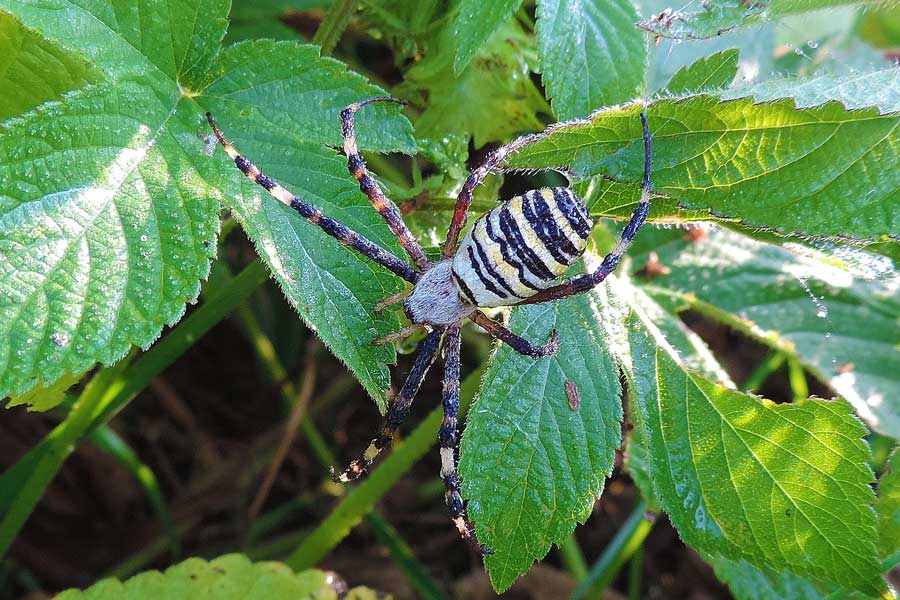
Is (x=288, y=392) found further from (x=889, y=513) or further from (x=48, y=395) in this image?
(x=889, y=513)

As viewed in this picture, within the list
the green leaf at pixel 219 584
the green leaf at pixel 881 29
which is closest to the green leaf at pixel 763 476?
the green leaf at pixel 219 584

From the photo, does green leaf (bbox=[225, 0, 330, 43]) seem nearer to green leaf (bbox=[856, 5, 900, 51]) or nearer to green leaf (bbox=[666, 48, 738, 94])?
green leaf (bbox=[666, 48, 738, 94])

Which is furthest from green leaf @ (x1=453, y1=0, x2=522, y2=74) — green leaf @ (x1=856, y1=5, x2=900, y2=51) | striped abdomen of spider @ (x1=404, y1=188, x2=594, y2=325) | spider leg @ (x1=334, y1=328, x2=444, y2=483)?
green leaf @ (x1=856, y1=5, x2=900, y2=51)

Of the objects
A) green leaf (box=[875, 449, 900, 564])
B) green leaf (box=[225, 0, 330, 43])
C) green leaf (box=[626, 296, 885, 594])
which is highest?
green leaf (box=[225, 0, 330, 43])

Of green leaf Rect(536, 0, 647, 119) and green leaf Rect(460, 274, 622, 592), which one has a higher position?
green leaf Rect(536, 0, 647, 119)

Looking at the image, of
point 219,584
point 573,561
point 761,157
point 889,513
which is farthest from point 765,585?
point 219,584

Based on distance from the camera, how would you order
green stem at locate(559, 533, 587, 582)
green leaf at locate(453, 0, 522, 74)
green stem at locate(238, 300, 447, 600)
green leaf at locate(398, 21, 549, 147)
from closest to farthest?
green leaf at locate(453, 0, 522, 74) < green leaf at locate(398, 21, 549, 147) < green stem at locate(238, 300, 447, 600) < green stem at locate(559, 533, 587, 582)
